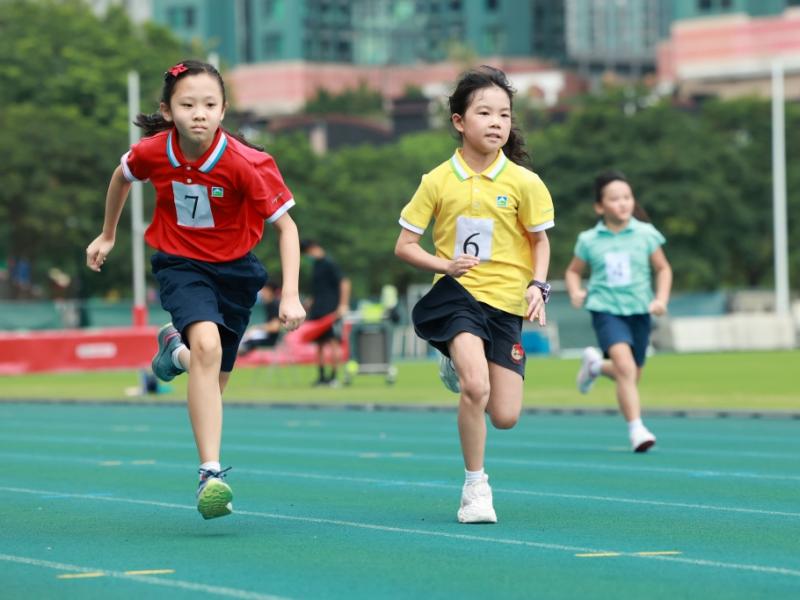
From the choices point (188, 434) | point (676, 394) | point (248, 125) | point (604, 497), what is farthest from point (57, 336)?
point (248, 125)

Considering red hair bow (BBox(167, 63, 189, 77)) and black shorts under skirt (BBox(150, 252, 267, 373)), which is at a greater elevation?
red hair bow (BBox(167, 63, 189, 77))

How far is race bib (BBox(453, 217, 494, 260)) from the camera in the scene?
9469mm

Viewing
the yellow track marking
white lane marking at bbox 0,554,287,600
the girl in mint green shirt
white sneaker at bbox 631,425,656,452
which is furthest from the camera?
the girl in mint green shirt

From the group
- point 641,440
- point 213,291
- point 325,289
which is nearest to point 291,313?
point 213,291

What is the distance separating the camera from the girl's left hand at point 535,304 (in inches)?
360

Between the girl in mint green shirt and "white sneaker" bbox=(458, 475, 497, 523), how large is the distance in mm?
5274

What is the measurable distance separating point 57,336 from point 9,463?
2441 cm

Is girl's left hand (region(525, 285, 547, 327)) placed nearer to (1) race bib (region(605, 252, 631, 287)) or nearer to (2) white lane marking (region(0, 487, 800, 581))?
(2) white lane marking (region(0, 487, 800, 581))

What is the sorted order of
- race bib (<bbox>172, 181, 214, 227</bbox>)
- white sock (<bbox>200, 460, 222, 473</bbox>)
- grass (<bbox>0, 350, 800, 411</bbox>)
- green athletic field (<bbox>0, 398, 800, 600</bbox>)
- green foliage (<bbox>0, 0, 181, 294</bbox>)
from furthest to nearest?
1. green foliage (<bbox>0, 0, 181, 294</bbox>)
2. grass (<bbox>0, 350, 800, 411</bbox>)
3. race bib (<bbox>172, 181, 214, 227</bbox>)
4. white sock (<bbox>200, 460, 222, 473</bbox>)
5. green athletic field (<bbox>0, 398, 800, 600</bbox>)

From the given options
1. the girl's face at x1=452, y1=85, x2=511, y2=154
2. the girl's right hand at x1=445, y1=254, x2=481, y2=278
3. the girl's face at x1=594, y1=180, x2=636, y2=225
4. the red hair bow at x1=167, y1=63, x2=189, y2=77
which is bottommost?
the girl's right hand at x1=445, y1=254, x2=481, y2=278

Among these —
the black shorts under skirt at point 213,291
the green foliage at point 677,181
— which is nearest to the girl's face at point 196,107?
the black shorts under skirt at point 213,291

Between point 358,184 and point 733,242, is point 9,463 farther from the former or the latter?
point 358,184

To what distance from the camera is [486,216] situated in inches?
373

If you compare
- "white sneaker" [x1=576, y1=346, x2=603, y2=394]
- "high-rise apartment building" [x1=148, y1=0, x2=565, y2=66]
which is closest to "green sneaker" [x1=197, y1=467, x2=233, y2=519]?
"white sneaker" [x1=576, y1=346, x2=603, y2=394]
